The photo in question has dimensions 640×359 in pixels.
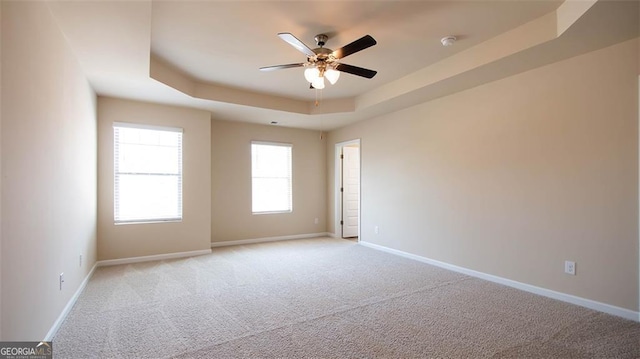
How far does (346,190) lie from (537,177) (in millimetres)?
4026

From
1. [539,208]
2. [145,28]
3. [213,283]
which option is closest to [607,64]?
[539,208]

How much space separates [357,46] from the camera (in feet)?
8.52

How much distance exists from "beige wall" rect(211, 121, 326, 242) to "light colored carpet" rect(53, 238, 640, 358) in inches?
74.5

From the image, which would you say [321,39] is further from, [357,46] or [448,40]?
[448,40]

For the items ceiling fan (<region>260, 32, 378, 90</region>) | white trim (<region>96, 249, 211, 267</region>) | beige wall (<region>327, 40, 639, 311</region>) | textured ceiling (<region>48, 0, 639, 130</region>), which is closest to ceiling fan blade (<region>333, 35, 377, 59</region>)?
ceiling fan (<region>260, 32, 378, 90</region>)

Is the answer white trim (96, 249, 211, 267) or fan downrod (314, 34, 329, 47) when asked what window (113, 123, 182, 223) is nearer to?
white trim (96, 249, 211, 267)

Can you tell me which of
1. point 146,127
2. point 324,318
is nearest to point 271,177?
point 146,127

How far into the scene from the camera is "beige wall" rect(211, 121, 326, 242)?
234 inches

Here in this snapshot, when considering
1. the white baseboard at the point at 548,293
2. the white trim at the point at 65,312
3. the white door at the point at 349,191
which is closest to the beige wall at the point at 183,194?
the white trim at the point at 65,312

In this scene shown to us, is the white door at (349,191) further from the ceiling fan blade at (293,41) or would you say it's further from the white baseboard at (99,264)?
the ceiling fan blade at (293,41)

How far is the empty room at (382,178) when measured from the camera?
225 centimetres

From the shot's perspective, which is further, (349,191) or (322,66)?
(349,191)

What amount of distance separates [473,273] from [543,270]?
0.85m

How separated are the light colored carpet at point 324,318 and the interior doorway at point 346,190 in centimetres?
266
